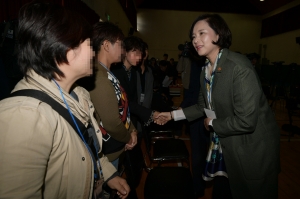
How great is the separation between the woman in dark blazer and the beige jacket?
0.97 m

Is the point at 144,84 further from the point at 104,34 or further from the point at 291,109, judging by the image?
the point at 291,109

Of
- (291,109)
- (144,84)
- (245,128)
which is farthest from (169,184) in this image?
(291,109)

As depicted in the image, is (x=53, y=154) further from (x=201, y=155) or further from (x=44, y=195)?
(x=201, y=155)

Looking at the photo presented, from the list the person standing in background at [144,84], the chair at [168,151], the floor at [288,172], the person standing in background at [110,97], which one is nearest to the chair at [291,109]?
the floor at [288,172]

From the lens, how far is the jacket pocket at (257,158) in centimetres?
134

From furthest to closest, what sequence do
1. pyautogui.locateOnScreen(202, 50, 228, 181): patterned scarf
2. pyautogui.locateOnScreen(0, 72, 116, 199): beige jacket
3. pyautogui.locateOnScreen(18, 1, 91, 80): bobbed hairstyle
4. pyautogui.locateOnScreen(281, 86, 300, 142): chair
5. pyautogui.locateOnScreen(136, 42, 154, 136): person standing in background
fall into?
→ 1. pyautogui.locateOnScreen(281, 86, 300, 142): chair
2. pyautogui.locateOnScreen(136, 42, 154, 136): person standing in background
3. pyautogui.locateOnScreen(202, 50, 228, 181): patterned scarf
4. pyautogui.locateOnScreen(18, 1, 91, 80): bobbed hairstyle
5. pyautogui.locateOnScreen(0, 72, 116, 199): beige jacket

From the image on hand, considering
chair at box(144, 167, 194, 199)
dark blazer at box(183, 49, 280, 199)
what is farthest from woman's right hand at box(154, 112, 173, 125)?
dark blazer at box(183, 49, 280, 199)

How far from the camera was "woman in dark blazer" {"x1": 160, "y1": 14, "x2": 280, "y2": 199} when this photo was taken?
1.25 meters

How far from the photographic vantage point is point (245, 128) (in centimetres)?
127

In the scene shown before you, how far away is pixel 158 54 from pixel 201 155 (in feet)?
44.8

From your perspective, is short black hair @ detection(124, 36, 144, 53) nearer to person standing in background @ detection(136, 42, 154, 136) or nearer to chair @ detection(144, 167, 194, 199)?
person standing in background @ detection(136, 42, 154, 136)

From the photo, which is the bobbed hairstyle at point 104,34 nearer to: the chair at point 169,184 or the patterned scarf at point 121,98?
the patterned scarf at point 121,98

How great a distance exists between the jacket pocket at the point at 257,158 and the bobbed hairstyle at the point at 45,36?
4.12 ft

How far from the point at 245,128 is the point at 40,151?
1173 millimetres
